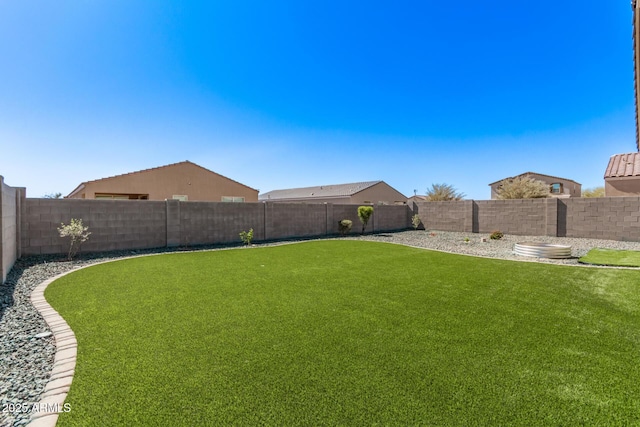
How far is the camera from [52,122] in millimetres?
11438

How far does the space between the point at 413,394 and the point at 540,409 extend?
0.90 m

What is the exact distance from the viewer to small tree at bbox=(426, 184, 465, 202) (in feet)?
80.1

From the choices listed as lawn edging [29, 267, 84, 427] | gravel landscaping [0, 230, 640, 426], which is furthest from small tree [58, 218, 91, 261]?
lawn edging [29, 267, 84, 427]

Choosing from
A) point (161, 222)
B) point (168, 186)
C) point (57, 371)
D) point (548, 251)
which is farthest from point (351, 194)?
point (57, 371)

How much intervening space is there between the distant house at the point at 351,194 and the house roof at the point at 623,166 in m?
14.7

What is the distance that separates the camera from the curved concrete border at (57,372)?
202cm

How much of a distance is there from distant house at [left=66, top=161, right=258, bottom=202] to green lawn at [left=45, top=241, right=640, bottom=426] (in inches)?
572

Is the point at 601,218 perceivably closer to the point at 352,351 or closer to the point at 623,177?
the point at 623,177

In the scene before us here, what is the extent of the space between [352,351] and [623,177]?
21.6 metres

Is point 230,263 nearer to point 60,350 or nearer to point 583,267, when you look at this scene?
point 60,350

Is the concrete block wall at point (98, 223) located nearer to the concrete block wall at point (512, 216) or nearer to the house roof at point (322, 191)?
the concrete block wall at point (512, 216)

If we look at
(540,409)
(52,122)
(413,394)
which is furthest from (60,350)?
(52,122)

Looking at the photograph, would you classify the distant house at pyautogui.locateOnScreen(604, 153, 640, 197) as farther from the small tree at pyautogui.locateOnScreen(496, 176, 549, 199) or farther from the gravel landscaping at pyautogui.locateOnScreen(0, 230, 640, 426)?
the gravel landscaping at pyautogui.locateOnScreen(0, 230, 640, 426)

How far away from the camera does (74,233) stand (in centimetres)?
812
